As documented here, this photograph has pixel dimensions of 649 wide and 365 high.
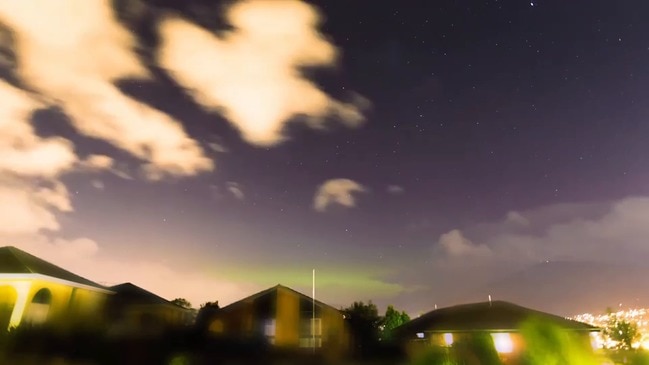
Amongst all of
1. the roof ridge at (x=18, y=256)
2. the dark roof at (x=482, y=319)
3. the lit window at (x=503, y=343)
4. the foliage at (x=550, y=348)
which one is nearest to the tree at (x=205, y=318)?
the roof ridge at (x=18, y=256)

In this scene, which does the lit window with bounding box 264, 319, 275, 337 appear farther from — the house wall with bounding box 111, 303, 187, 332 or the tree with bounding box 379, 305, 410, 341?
the tree with bounding box 379, 305, 410, 341

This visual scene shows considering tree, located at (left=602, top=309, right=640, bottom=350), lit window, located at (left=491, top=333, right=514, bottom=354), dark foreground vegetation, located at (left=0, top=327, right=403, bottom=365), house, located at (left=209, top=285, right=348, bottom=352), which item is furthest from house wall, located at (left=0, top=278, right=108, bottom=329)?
tree, located at (left=602, top=309, right=640, bottom=350)

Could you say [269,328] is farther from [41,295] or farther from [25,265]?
[25,265]

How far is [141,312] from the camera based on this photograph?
145 ft

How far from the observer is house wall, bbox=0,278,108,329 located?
28.8 m

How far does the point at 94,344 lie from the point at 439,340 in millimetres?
29002

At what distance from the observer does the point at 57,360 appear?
24766mm

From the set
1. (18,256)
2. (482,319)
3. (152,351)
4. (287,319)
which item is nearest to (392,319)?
(482,319)

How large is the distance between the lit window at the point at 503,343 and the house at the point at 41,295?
3304 centimetres

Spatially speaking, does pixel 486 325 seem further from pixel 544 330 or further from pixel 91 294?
pixel 91 294

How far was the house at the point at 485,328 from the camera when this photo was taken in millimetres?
39094

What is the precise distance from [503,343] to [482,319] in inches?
173

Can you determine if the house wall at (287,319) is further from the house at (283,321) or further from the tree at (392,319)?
the tree at (392,319)

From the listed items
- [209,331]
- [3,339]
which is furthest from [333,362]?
[3,339]
